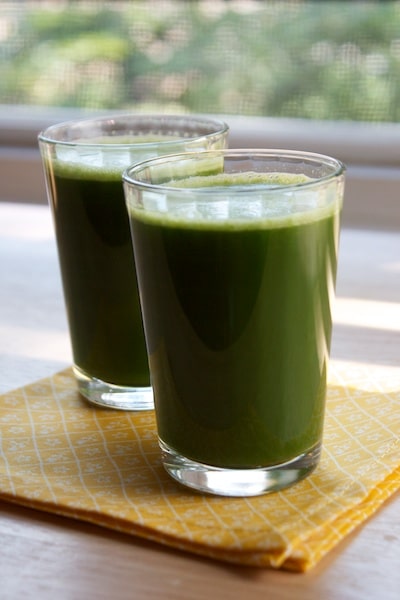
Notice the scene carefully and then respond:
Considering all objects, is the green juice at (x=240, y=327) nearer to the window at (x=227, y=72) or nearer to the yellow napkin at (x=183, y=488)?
the yellow napkin at (x=183, y=488)

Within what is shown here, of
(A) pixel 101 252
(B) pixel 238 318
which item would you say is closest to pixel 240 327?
(B) pixel 238 318

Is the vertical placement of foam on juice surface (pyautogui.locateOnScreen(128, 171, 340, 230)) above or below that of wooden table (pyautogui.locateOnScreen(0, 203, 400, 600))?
above

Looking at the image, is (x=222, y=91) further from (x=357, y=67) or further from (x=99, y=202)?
(x=99, y=202)

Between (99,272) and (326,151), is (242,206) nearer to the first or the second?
(99,272)

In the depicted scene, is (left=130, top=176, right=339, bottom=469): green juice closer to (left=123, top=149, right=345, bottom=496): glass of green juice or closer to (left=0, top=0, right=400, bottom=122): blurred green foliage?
(left=123, top=149, right=345, bottom=496): glass of green juice

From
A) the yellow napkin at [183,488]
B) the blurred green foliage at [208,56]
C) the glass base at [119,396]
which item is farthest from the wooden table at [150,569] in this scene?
the blurred green foliage at [208,56]

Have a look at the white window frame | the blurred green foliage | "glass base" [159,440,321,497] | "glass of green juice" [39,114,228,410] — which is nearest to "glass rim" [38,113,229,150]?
"glass of green juice" [39,114,228,410]
